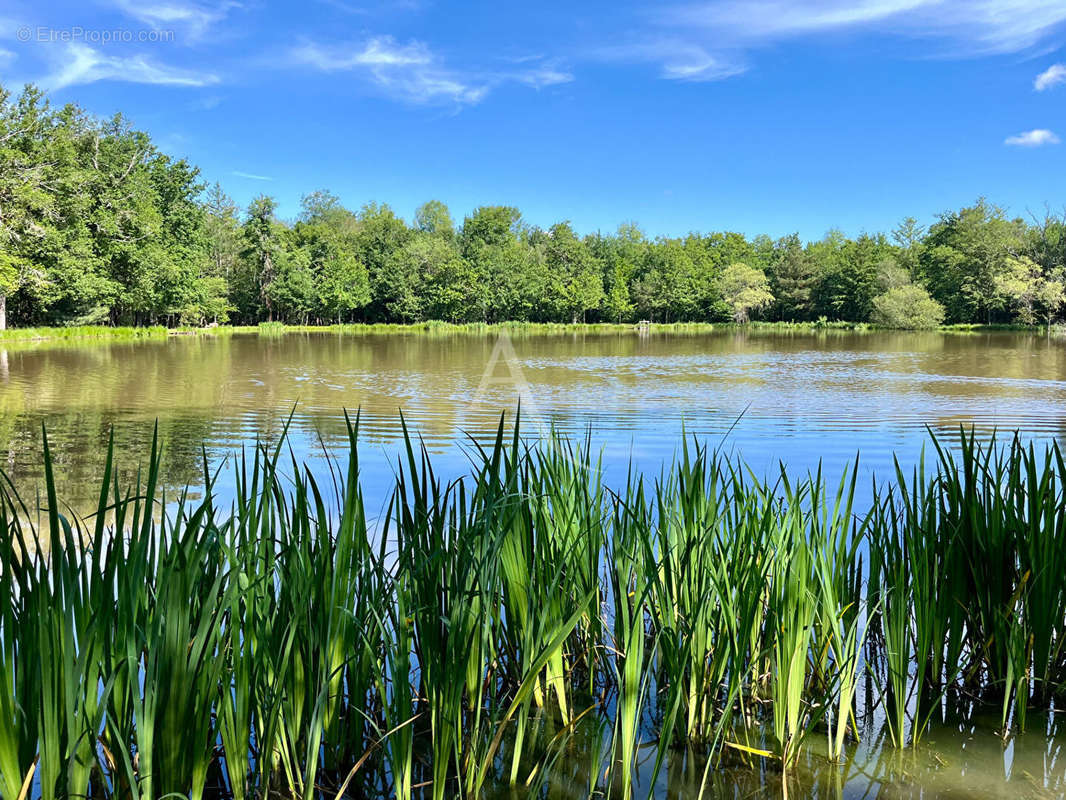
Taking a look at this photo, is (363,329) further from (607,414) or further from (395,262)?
(607,414)

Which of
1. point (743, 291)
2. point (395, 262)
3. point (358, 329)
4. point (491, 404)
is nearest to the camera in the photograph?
point (491, 404)

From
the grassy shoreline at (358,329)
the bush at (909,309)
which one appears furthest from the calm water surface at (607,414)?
the bush at (909,309)

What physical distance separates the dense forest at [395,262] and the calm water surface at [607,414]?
13.9 meters

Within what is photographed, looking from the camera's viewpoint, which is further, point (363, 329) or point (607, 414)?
point (363, 329)

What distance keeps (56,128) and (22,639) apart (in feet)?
150

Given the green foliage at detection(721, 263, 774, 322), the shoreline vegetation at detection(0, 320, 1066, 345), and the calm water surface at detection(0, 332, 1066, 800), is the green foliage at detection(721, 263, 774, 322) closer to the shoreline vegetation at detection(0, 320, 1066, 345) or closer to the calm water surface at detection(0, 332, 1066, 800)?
the shoreline vegetation at detection(0, 320, 1066, 345)

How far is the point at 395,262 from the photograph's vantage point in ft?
215

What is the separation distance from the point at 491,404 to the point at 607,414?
7.08 ft

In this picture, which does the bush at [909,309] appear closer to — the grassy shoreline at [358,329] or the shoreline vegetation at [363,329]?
the shoreline vegetation at [363,329]

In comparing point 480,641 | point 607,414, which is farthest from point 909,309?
point 480,641

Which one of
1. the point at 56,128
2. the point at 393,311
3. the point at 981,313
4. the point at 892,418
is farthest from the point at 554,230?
the point at 892,418

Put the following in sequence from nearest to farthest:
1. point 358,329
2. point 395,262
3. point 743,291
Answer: point 358,329 < point 395,262 < point 743,291

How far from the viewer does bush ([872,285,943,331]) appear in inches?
2255

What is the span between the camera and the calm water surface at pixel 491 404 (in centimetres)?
824
